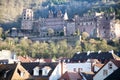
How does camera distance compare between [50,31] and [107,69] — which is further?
[50,31]

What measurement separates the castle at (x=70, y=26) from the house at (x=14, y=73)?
90.2 meters

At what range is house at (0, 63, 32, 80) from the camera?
175 ft

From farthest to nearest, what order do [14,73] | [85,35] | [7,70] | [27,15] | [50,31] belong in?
[27,15]
[50,31]
[85,35]
[7,70]
[14,73]

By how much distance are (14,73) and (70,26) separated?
99.2 metres

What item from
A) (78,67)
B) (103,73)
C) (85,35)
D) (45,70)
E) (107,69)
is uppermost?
(107,69)

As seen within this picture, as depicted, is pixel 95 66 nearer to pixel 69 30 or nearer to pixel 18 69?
pixel 18 69

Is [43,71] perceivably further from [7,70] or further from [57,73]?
[7,70]

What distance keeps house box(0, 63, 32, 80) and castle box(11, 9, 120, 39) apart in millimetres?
90195

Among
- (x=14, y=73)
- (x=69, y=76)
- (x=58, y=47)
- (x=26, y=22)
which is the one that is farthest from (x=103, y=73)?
(x=26, y=22)

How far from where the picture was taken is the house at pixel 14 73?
2100 inches

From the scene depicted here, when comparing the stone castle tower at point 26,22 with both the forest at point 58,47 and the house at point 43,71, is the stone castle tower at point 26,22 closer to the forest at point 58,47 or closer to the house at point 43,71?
the forest at point 58,47

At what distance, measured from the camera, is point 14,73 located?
53344 millimetres

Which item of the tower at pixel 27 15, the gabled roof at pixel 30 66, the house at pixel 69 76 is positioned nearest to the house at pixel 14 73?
the gabled roof at pixel 30 66

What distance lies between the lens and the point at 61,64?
56.7 m
